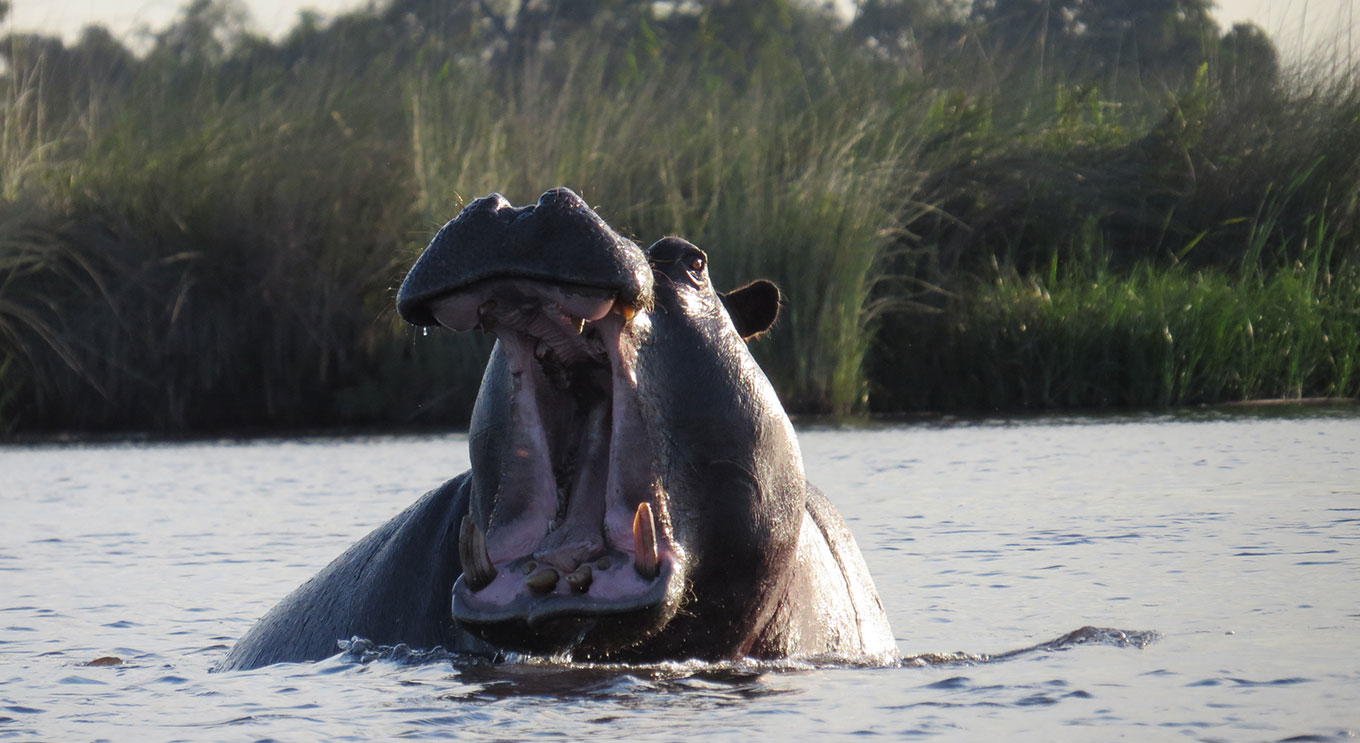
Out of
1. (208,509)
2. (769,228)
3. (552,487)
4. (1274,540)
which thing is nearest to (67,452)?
(208,509)

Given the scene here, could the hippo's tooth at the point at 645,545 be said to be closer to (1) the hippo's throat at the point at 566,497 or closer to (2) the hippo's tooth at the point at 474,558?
(1) the hippo's throat at the point at 566,497

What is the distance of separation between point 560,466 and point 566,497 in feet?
0.21

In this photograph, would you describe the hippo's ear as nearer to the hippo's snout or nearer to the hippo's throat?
the hippo's throat

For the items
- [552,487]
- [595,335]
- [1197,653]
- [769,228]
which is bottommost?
[1197,653]

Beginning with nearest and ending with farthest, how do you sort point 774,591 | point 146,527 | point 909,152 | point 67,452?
point 774,591, point 146,527, point 67,452, point 909,152

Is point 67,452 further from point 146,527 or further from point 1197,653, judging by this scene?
point 1197,653

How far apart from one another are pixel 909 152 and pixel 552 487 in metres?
8.79

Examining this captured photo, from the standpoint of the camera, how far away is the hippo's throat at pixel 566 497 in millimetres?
2932

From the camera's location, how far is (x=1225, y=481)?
690 centimetres

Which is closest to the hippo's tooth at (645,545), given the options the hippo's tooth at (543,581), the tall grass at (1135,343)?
the hippo's tooth at (543,581)

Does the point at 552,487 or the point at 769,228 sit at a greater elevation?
the point at 769,228

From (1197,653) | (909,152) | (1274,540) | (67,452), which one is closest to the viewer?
(1197,653)

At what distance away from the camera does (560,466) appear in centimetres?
321

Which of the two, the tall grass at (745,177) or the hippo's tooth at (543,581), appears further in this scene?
the tall grass at (745,177)
